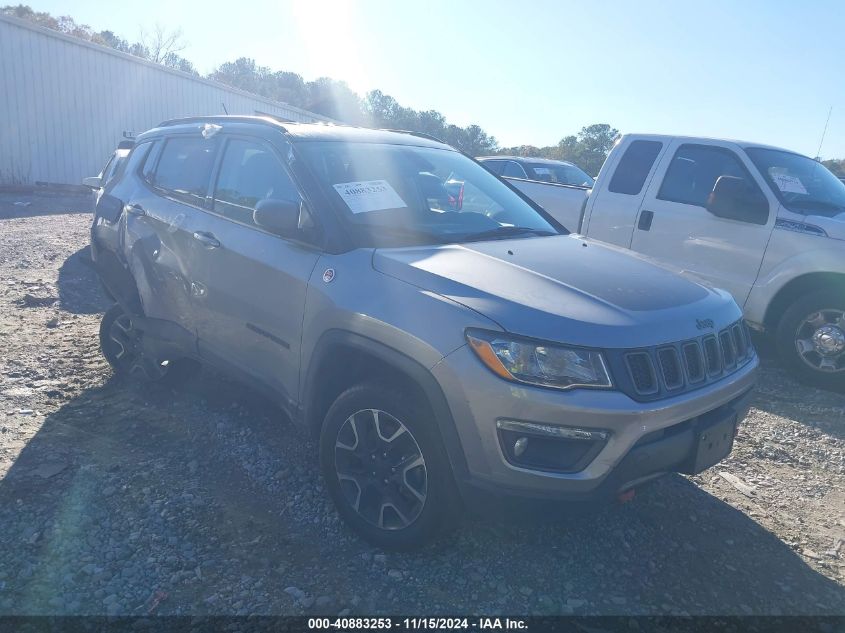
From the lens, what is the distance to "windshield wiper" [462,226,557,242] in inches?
139

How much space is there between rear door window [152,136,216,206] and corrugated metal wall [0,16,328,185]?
48.1ft

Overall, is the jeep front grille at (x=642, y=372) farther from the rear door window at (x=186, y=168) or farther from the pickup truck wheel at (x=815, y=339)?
the pickup truck wheel at (x=815, y=339)

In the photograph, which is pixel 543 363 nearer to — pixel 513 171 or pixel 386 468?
pixel 386 468

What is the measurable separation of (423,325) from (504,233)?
4.03ft

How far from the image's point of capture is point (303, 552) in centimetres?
307

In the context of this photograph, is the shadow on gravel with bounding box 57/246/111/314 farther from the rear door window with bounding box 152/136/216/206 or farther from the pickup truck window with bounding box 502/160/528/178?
the pickup truck window with bounding box 502/160/528/178

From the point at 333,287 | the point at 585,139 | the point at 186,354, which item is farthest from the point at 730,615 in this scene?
the point at 585,139

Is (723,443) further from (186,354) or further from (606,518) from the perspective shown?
(186,354)

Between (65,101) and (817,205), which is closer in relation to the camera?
(817,205)

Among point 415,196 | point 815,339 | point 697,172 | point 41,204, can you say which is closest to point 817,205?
point 697,172

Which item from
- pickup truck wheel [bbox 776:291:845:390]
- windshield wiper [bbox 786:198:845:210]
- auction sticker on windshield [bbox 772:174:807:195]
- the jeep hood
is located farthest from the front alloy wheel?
auction sticker on windshield [bbox 772:174:807:195]

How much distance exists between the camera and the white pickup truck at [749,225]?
550cm

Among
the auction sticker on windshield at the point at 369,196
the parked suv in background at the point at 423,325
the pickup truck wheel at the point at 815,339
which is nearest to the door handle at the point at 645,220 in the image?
the pickup truck wheel at the point at 815,339

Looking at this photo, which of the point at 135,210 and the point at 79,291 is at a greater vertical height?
the point at 135,210
